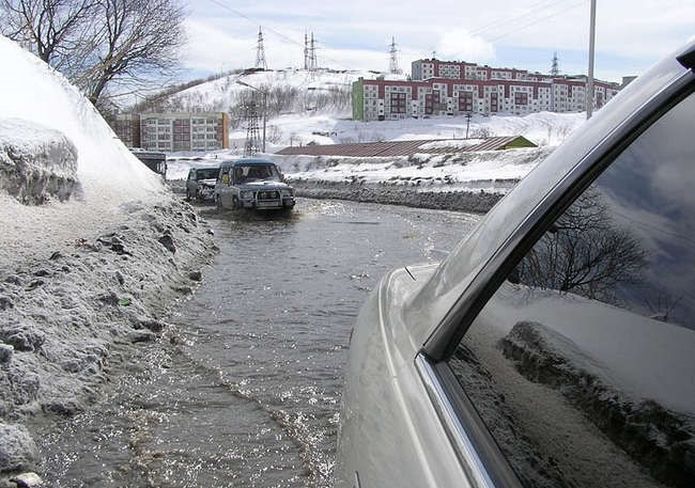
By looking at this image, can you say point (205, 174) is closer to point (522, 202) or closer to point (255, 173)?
point (255, 173)

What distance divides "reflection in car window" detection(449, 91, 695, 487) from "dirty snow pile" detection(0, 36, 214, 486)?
2.97 metres

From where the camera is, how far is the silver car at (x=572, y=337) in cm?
111

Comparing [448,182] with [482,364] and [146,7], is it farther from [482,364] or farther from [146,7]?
[482,364]

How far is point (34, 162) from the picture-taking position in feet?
27.7

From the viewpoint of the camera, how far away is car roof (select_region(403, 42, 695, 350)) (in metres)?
1.31

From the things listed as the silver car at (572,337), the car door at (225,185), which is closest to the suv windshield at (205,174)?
the car door at (225,185)

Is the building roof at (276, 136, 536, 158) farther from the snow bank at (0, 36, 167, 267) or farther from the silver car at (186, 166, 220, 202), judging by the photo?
the snow bank at (0, 36, 167, 267)

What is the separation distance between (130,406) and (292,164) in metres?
49.0

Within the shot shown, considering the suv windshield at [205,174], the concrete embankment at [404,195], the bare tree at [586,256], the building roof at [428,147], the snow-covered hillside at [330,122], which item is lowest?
the concrete embankment at [404,195]

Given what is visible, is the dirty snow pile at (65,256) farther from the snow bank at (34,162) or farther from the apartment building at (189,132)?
the apartment building at (189,132)

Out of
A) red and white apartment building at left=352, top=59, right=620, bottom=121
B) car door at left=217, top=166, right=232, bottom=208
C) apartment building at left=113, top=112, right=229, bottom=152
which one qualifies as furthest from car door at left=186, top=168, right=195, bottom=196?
red and white apartment building at left=352, top=59, right=620, bottom=121

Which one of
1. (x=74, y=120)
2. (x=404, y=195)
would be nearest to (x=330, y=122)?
(x=404, y=195)

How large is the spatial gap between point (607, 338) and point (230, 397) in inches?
160

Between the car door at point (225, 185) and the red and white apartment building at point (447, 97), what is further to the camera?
the red and white apartment building at point (447, 97)
